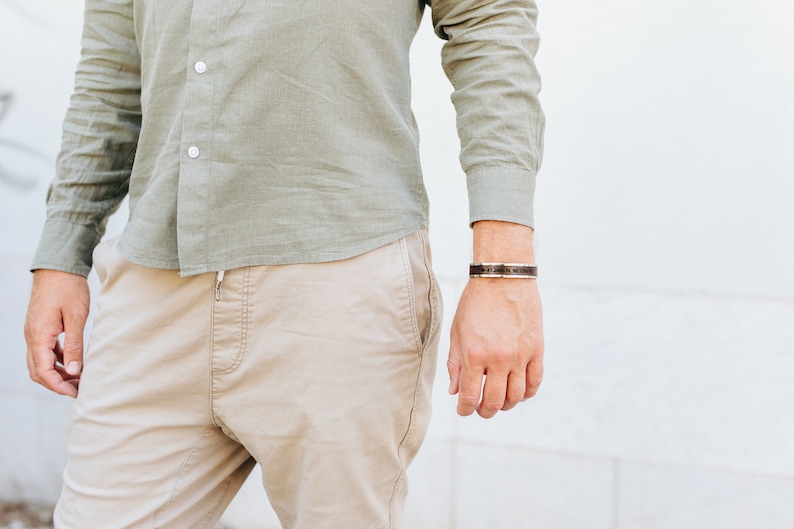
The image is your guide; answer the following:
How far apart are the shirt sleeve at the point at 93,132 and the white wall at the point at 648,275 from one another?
1197mm

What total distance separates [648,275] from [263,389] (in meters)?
1.48

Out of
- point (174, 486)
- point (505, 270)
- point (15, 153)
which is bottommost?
point (174, 486)

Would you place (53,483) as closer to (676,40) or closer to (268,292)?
(268,292)

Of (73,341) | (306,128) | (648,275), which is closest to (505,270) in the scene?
(306,128)

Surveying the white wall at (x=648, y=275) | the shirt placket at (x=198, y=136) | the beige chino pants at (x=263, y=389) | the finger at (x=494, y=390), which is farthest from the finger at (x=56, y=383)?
the white wall at (x=648, y=275)

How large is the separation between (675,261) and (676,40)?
619mm

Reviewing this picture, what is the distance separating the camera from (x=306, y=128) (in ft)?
3.79

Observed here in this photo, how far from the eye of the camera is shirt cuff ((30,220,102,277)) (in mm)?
1406

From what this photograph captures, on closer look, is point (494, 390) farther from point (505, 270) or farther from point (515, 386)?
point (505, 270)

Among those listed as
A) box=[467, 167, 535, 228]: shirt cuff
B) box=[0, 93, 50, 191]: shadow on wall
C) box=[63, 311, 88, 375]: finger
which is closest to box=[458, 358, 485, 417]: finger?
box=[467, 167, 535, 228]: shirt cuff

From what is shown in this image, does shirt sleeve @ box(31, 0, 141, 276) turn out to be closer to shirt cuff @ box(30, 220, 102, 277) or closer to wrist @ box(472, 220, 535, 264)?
shirt cuff @ box(30, 220, 102, 277)

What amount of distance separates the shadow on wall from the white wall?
142 centimetres

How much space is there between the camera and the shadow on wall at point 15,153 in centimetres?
284

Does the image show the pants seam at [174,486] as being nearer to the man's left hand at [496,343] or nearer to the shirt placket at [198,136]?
the shirt placket at [198,136]
